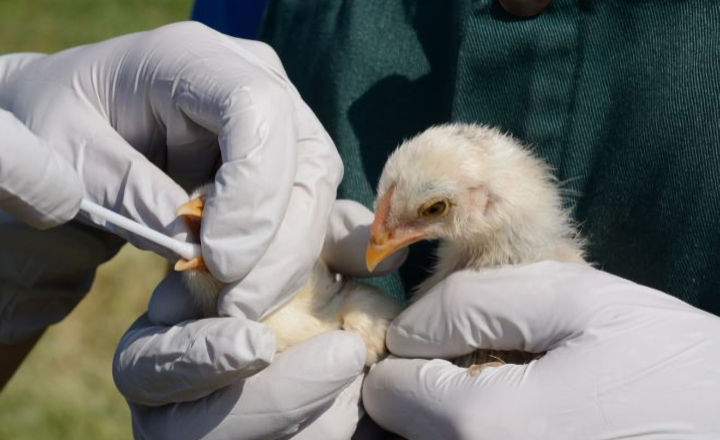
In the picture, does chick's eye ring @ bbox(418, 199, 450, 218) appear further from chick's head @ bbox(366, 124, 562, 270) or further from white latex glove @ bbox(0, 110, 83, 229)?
white latex glove @ bbox(0, 110, 83, 229)

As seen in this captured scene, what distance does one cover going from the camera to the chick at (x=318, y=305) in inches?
57.2

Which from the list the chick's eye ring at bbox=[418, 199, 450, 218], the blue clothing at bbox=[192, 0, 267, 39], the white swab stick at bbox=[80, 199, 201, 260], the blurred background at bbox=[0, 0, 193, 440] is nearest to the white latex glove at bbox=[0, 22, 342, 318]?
the white swab stick at bbox=[80, 199, 201, 260]

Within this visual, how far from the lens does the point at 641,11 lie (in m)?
1.44

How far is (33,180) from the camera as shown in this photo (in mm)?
1247

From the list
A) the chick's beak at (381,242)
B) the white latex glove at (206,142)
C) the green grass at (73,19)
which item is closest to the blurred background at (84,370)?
the white latex glove at (206,142)

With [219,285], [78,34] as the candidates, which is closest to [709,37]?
[219,285]

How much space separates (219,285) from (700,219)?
27.5 inches

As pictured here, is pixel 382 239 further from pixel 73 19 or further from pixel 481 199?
pixel 73 19

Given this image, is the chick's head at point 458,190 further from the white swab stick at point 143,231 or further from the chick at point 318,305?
the white swab stick at point 143,231

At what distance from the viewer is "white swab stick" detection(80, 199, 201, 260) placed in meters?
1.36

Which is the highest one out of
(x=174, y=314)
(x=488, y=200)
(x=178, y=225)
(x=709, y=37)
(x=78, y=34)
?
(x=709, y=37)

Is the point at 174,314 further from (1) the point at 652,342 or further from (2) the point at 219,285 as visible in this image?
(1) the point at 652,342

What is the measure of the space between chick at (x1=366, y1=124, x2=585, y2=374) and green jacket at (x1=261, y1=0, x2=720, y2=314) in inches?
2.3

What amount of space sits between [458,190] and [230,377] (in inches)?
17.2
